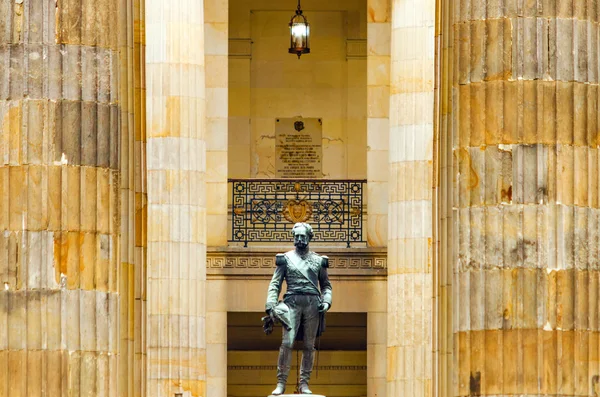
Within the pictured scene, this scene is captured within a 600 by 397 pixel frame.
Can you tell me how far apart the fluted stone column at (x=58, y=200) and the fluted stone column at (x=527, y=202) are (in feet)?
9.07

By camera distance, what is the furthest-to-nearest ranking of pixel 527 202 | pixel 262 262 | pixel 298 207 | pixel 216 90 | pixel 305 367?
pixel 298 207
pixel 262 262
pixel 216 90
pixel 305 367
pixel 527 202

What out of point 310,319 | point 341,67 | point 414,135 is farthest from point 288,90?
point 310,319

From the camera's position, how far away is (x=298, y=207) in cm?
3159

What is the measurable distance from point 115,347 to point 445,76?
11.3ft

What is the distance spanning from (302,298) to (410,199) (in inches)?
140

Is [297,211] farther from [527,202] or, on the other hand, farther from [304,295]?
[527,202]

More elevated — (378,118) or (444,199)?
(378,118)

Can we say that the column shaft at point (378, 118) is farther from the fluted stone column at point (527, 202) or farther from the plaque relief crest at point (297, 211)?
the fluted stone column at point (527, 202)

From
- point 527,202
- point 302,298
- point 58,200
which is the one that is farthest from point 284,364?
point 58,200

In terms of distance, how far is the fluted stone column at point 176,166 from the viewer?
26.0 m

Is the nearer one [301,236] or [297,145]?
[301,236]

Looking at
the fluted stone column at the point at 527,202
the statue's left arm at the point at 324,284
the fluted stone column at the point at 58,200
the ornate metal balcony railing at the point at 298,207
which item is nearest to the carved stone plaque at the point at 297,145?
the ornate metal balcony railing at the point at 298,207

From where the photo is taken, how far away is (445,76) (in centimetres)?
1727

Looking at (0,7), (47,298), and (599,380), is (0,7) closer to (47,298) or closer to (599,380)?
(47,298)
